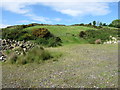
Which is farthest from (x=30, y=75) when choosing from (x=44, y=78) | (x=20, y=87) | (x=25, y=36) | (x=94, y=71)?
(x=25, y=36)

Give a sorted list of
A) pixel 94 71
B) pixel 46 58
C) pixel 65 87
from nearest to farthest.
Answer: pixel 65 87, pixel 94 71, pixel 46 58

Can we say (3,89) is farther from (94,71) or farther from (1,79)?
(94,71)

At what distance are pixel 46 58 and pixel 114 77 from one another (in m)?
4.40

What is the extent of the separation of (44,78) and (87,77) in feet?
4.81

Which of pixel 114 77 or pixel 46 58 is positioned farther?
pixel 46 58

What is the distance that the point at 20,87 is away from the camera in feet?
16.4

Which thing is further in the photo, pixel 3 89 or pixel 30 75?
pixel 30 75

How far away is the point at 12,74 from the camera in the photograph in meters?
6.55

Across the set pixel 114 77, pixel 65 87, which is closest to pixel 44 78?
pixel 65 87

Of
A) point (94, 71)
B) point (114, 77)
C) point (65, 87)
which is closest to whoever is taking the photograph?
point (65, 87)

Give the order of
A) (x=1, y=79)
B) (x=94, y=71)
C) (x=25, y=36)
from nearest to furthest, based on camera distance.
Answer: (x=1, y=79) < (x=94, y=71) < (x=25, y=36)

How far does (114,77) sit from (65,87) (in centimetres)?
178

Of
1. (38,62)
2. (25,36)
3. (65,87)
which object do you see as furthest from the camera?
(25,36)

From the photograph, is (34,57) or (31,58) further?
(34,57)
